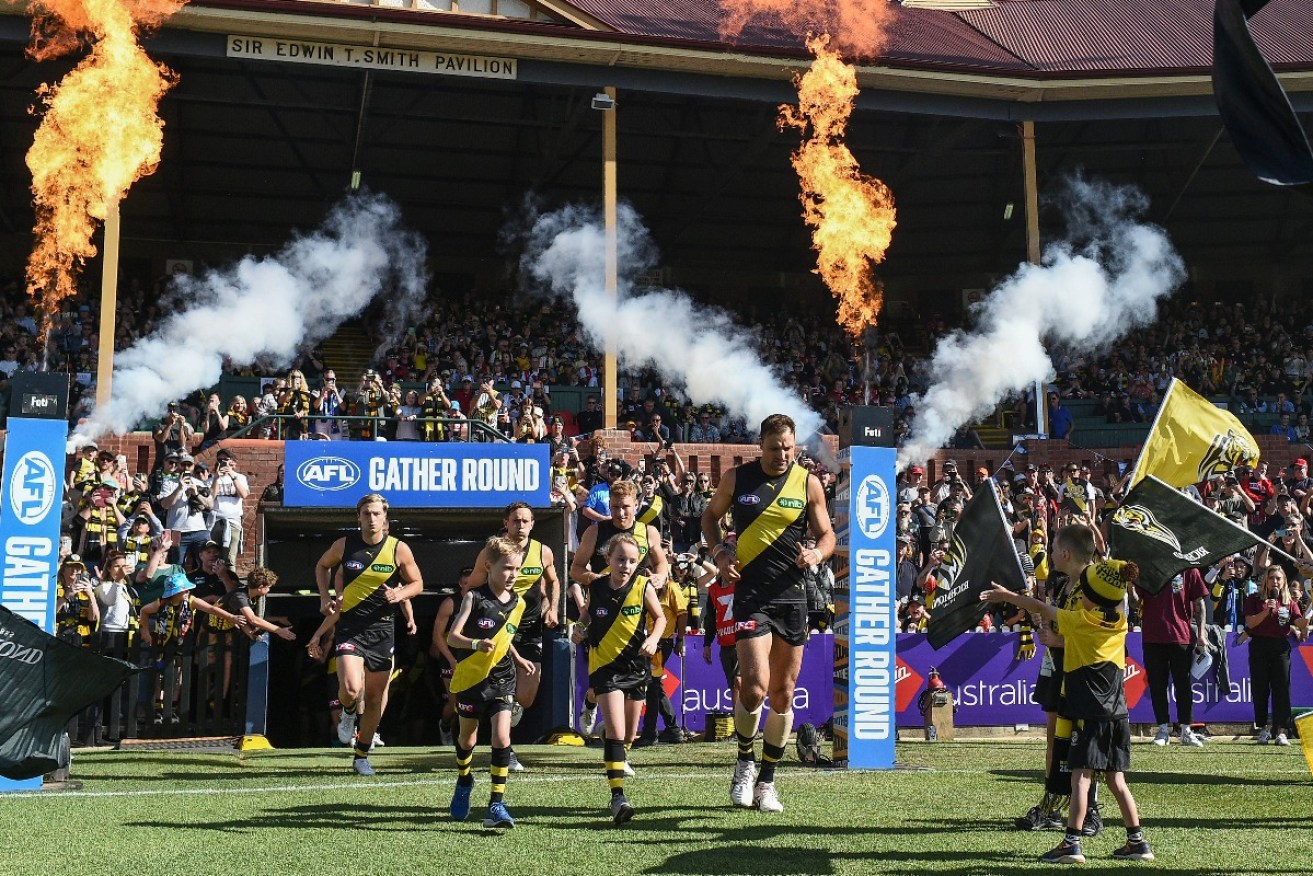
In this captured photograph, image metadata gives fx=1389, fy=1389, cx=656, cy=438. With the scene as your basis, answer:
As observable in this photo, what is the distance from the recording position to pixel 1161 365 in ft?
101

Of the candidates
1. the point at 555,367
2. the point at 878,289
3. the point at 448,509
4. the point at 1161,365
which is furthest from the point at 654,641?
the point at 878,289

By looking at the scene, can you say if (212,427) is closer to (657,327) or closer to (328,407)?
(328,407)

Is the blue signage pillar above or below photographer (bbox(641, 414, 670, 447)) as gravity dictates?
below

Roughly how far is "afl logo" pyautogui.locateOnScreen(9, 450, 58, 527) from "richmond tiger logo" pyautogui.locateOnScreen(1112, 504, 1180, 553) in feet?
23.2

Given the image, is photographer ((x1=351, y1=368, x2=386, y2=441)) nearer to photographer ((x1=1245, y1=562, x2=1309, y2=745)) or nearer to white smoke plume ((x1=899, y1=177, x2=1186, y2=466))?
white smoke plume ((x1=899, y1=177, x2=1186, y2=466))

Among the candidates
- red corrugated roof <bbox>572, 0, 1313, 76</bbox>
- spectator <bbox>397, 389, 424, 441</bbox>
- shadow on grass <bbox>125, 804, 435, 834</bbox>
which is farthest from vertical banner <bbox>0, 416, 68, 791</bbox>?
red corrugated roof <bbox>572, 0, 1313, 76</bbox>

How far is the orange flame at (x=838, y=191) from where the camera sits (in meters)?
26.2

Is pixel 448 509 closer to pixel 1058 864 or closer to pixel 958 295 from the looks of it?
→ pixel 1058 864

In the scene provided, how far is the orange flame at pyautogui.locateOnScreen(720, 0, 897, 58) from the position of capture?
26328mm

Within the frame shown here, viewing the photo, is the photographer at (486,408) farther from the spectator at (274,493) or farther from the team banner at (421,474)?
the spectator at (274,493)

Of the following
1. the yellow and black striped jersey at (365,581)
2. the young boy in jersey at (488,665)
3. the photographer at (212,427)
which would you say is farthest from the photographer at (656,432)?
the young boy in jersey at (488,665)

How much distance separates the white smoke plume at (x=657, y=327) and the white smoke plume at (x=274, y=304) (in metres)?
3.55

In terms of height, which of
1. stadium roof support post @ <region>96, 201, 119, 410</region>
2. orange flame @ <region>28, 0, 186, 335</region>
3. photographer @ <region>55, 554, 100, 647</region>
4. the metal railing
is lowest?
photographer @ <region>55, 554, 100, 647</region>

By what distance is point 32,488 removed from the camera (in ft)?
31.6
